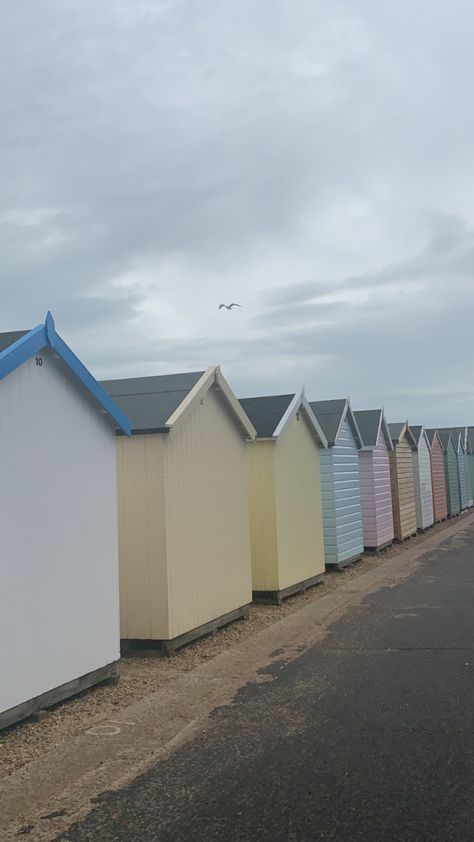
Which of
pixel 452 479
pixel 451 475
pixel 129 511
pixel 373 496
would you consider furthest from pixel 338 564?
pixel 452 479

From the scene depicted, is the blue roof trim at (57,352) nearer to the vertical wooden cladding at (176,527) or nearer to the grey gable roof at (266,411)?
the vertical wooden cladding at (176,527)

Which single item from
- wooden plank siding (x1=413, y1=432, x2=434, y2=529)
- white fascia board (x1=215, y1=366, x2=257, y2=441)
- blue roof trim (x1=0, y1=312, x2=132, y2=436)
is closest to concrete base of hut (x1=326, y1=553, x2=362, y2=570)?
white fascia board (x1=215, y1=366, x2=257, y2=441)

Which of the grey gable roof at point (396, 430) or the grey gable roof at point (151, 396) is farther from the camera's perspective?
the grey gable roof at point (396, 430)

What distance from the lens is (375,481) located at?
64.5ft

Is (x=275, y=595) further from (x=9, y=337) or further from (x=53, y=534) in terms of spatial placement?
(x=9, y=337)

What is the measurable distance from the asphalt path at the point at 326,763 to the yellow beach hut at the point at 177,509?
4.88 feet

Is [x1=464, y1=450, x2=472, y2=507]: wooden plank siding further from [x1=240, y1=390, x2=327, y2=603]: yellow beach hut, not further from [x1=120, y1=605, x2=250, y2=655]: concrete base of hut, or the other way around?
[x1=120, y1=605, x2=250, y2=655]: concrete base of hut

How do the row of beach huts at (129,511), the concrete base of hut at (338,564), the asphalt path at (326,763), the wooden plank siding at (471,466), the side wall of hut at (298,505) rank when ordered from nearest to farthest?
the asphalt path at (326,763) → the row of beach huts at (129,511) → the side wall of hut at (298,505) → the concrete base of hut at (338,564) → the wooden plank siding at (471,466)

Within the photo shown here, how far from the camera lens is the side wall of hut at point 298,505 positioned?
12.6 meters

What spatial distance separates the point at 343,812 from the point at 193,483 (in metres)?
5.46

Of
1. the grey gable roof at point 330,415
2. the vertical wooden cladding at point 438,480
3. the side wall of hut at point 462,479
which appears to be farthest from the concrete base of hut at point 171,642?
the side wall of hut at point 462,479

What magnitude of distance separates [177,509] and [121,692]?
2405 mm

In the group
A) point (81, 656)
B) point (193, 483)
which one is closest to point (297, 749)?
point (81, 656)

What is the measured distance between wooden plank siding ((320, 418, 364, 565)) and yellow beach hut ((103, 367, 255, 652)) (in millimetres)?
5915
